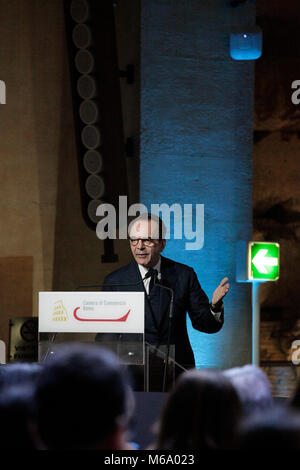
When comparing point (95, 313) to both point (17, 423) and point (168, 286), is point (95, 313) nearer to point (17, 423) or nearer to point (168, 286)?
point (168, 286)

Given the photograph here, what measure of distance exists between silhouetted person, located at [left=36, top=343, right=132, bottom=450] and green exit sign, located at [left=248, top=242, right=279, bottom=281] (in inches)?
134

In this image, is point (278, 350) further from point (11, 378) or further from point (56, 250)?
point (11, 378)

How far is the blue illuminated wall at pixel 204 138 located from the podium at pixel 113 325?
6.95 ft

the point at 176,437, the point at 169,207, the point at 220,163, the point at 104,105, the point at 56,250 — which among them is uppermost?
the point at 104,105

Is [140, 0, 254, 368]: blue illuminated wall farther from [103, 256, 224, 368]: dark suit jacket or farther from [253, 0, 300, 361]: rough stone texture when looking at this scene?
[103, 256, 224, 368]: dark suit jacket

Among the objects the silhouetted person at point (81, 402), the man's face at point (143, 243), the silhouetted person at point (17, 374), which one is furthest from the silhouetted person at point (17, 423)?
the man's face at point (143, 243)

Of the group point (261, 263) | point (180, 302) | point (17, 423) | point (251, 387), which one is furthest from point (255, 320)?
point (17, 423)

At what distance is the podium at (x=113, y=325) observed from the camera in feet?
8.74

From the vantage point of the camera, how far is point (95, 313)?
268 cm

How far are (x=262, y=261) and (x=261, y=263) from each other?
16mm

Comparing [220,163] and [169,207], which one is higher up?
[220,163]

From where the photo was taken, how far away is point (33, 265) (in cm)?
511

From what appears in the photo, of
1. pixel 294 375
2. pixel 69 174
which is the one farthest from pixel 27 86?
pixel 294 375

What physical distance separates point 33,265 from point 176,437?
408cm
